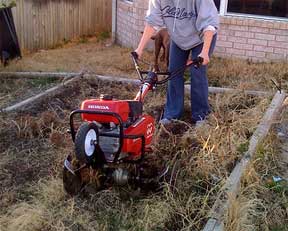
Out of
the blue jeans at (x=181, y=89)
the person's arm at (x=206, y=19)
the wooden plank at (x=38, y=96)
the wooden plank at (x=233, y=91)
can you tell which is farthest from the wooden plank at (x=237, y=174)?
the wooden plank at (x=38, y=96)

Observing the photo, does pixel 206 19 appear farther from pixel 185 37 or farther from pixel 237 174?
pixel 237 174

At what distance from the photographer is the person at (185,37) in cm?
431

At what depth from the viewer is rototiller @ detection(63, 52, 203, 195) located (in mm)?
3322

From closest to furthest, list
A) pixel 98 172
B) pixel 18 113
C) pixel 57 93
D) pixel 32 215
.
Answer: pixel 32 215
pixel 98 172
pixel 18 113
pixel 57 93

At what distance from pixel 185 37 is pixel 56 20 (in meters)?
6.05

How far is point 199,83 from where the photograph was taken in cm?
495

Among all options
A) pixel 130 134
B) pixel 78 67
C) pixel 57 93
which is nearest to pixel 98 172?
pixel 130 134

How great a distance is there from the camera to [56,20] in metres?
10.2

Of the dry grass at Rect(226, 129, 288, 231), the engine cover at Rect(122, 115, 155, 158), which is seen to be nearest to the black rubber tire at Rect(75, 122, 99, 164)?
the engine cover at Rect(122, 115, 155, 158)

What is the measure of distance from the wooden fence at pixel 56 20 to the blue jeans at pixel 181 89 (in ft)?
16.5

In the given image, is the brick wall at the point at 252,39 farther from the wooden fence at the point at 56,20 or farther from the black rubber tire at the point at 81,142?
the black rubber tire at the point at 81,142

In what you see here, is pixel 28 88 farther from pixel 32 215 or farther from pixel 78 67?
pixel 32 215

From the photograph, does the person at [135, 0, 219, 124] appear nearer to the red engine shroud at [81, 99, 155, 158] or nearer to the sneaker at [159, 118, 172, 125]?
the sneaker at [159, 118, 172, 125]

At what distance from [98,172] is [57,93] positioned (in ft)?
9.28
